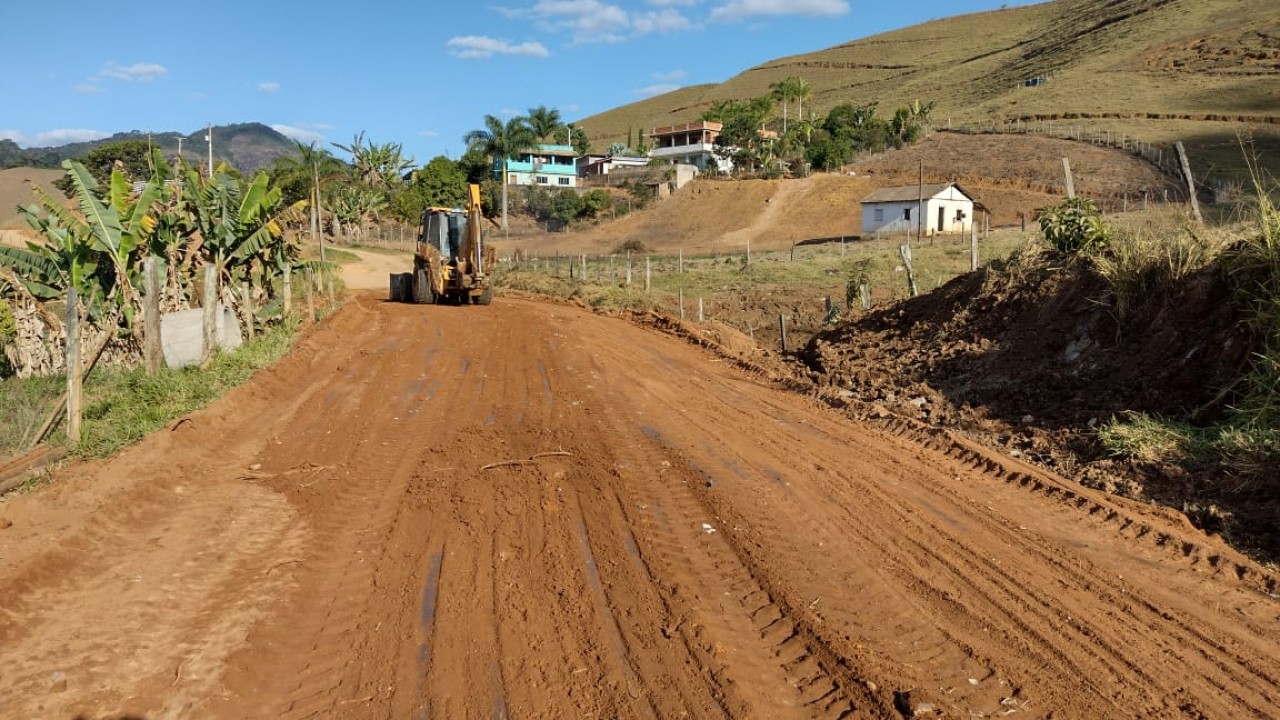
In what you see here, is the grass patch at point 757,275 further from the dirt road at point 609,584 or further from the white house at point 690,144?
the white house at point 690,144

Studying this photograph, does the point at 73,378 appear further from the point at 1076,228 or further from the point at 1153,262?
the point at 1076,228

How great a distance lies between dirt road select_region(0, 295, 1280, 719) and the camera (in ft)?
15.0

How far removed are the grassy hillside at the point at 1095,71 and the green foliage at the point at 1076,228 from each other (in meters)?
50.5

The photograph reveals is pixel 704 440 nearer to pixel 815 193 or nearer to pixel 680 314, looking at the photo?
pixel 680 314

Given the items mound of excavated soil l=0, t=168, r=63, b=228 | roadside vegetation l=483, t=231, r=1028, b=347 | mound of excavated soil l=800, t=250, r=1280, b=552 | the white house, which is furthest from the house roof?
mound of excavated soil l=0, t=168, r=63, b=228

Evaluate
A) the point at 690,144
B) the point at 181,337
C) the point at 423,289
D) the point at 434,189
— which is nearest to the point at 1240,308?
the point at 181,337

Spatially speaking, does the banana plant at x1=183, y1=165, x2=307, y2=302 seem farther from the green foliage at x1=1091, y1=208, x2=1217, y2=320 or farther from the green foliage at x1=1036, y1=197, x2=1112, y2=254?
the green foliage at x1=1091, y1=208, x2=1217, y2=320

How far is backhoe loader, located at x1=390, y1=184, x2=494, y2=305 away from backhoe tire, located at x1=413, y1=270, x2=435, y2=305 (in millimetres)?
33

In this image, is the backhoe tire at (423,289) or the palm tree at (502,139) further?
the palm tree at (502,139)

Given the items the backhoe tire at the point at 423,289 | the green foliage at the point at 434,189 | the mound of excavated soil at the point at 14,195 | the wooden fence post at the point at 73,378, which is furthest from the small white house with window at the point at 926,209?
the wooden fence post at the point at 73,378

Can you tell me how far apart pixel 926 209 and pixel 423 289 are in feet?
112

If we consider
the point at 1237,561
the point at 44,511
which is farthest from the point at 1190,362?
the point at 44,511

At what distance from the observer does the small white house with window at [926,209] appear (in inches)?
1969

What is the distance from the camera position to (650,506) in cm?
742
